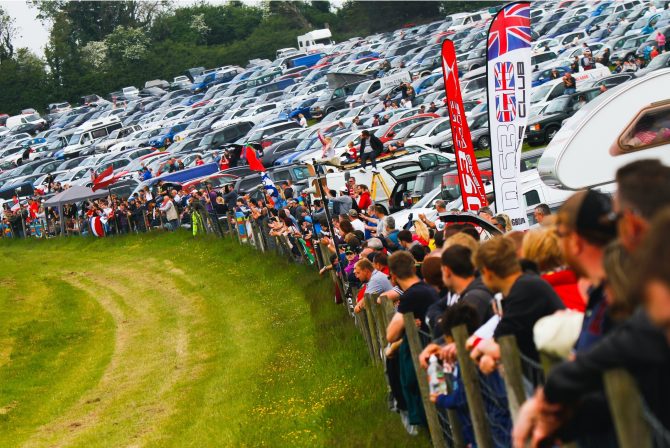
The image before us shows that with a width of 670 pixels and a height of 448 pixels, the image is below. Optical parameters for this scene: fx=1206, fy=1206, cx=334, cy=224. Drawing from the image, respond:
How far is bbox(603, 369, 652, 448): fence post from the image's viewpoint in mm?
4172

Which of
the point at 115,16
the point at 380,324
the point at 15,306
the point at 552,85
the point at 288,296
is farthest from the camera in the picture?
the point at 115,16

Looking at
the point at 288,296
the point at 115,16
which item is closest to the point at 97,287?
the point at 288,296

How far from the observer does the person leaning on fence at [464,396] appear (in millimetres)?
6762

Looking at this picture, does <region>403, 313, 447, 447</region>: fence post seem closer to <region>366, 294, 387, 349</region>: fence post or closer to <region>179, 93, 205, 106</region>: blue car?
<region>366, 294, 387, 349</region>: fence post

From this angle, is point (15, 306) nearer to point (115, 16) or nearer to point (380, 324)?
point (380, 324)

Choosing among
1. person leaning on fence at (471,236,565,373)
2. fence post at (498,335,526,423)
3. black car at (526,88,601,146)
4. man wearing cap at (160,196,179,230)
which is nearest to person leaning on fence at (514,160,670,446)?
fence post at (498,335,526,423)

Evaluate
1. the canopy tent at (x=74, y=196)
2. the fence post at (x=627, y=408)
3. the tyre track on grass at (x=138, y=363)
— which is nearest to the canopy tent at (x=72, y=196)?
the canopy tent at (x=74, y=196)

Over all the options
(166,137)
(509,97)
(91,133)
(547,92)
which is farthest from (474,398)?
(91,133)

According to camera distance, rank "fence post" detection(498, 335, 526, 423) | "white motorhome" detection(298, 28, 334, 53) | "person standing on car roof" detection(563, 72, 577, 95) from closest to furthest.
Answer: "fence post" detection(498, 335, 526, 423)
"person standing on car roof" detection(563, 72, 577, 95)
"white motorhome" detection(298, 28, 334, 53)

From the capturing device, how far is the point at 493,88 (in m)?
16.5

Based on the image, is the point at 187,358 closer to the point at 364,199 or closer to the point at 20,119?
the point at 364,199

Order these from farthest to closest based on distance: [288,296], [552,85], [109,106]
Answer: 1. [109,106]
2. [552,85]
3. [288,296]

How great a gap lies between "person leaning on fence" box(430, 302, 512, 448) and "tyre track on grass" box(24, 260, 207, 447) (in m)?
8.66

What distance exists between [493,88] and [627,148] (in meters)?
2.28
